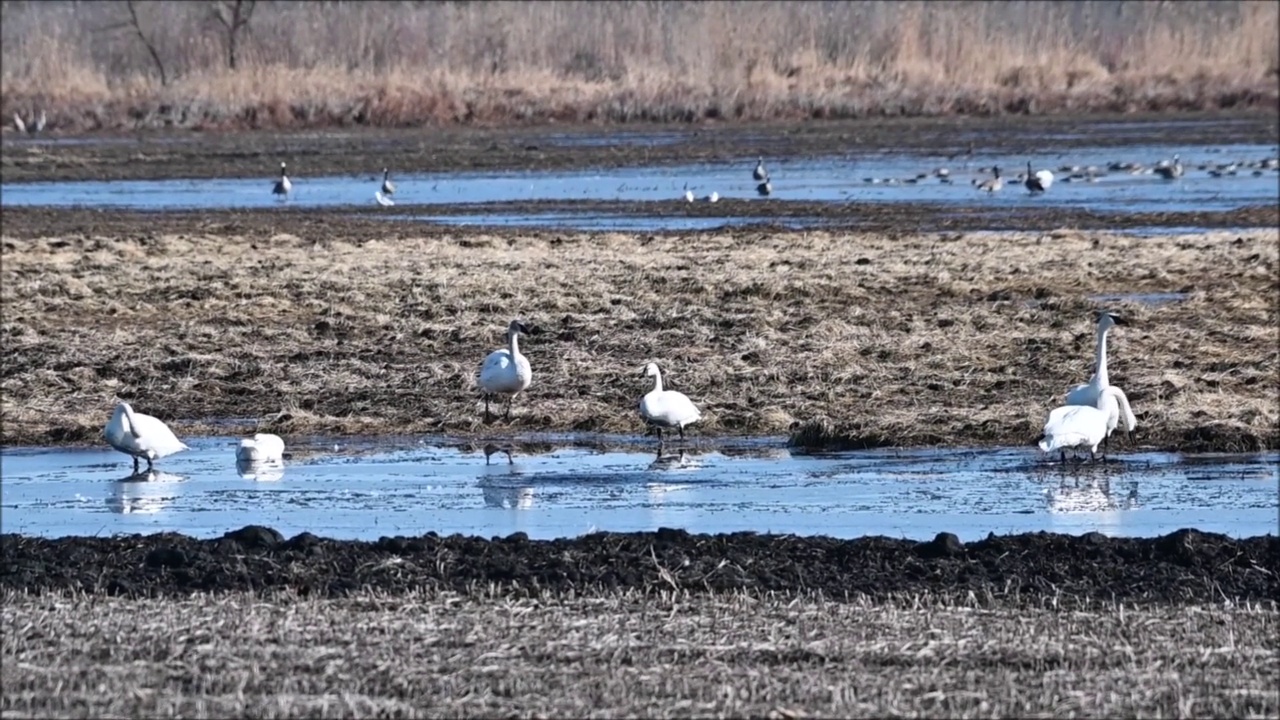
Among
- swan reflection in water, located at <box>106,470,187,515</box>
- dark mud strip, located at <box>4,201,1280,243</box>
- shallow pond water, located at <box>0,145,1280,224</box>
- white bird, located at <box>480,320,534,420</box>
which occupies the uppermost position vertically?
shallow pond water, located at <box>0,145,1280,224</box>

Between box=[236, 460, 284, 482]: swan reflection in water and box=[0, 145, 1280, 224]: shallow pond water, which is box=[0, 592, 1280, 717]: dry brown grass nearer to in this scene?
box=[236, 460, 284, 482]: swan reflection in water

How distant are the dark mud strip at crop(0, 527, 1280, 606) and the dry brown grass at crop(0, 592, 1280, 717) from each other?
0.27 meters

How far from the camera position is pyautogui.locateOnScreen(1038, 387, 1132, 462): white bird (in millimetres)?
11805

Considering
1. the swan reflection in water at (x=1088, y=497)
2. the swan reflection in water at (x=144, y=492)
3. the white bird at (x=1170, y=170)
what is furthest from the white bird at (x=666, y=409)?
the white bird at (x=1170, y=170)

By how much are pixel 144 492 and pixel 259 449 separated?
738 mm

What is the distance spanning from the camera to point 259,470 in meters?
12.5

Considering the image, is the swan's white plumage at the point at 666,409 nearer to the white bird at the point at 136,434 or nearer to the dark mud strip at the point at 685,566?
the white bird at the point at 136,434

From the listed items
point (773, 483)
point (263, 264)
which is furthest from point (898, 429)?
point (263, 264)

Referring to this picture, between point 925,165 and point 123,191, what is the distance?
42.0 ft

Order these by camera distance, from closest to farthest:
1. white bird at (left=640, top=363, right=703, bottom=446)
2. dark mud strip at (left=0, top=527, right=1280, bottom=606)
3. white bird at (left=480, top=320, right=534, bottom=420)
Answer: dark mud strip at (left=0, top=527, right=1280, bottom=606)
white bird at (left=640, top=363, right=703, bottom=446)
white bird at (left=480, top=320, right=534, bottom=420)

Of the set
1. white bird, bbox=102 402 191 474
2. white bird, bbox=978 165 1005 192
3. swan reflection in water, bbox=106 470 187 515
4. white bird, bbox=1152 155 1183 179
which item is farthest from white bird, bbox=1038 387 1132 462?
white bird, bbox=1152 155 1183 179

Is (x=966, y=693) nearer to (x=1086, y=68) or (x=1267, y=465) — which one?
(x=1267, y=465)

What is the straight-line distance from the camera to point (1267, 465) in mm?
12258

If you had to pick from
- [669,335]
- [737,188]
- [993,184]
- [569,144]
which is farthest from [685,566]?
[569,144]
